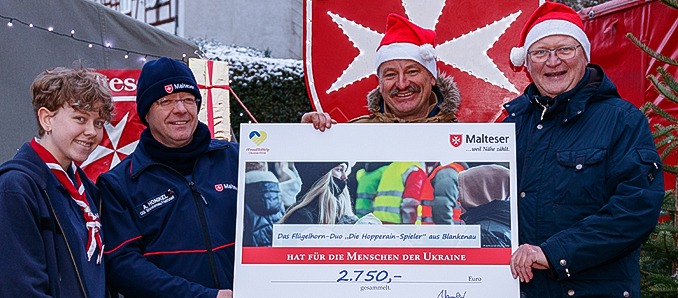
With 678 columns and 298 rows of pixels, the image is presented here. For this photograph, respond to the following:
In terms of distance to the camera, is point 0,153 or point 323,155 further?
point 0,153

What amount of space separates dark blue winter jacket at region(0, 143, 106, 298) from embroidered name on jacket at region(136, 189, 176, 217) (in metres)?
0.25

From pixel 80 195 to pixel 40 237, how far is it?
0.97 ft

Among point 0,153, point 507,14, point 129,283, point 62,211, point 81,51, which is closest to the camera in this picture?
point 62,211

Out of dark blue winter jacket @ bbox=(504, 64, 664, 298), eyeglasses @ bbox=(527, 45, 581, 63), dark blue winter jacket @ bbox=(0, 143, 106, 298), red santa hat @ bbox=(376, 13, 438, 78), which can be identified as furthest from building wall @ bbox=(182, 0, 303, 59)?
dark blue winter jacket @ bbox=(504, 64, 664, 298)

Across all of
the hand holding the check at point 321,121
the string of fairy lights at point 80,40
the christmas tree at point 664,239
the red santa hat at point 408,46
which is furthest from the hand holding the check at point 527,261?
the string of fairy lights at point 80,40

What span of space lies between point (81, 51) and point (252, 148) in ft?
10.1

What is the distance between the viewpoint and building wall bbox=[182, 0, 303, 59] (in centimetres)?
1228

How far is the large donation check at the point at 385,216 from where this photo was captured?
2209 millimetres

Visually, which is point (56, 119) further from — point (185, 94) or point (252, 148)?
point (252, 148)

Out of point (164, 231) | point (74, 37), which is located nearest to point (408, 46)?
point (164, 231)

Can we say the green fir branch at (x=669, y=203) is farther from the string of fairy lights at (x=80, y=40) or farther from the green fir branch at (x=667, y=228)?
the string of fairy lights at (x=80, y=40)

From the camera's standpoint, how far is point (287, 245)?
2268mm

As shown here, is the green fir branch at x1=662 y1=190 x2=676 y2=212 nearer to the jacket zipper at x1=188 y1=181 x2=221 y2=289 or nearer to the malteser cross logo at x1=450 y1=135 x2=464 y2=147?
the malteser cross logo at x1=450 y1=135 x2=464 y2=147

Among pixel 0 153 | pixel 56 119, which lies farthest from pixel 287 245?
pixel 0 153
